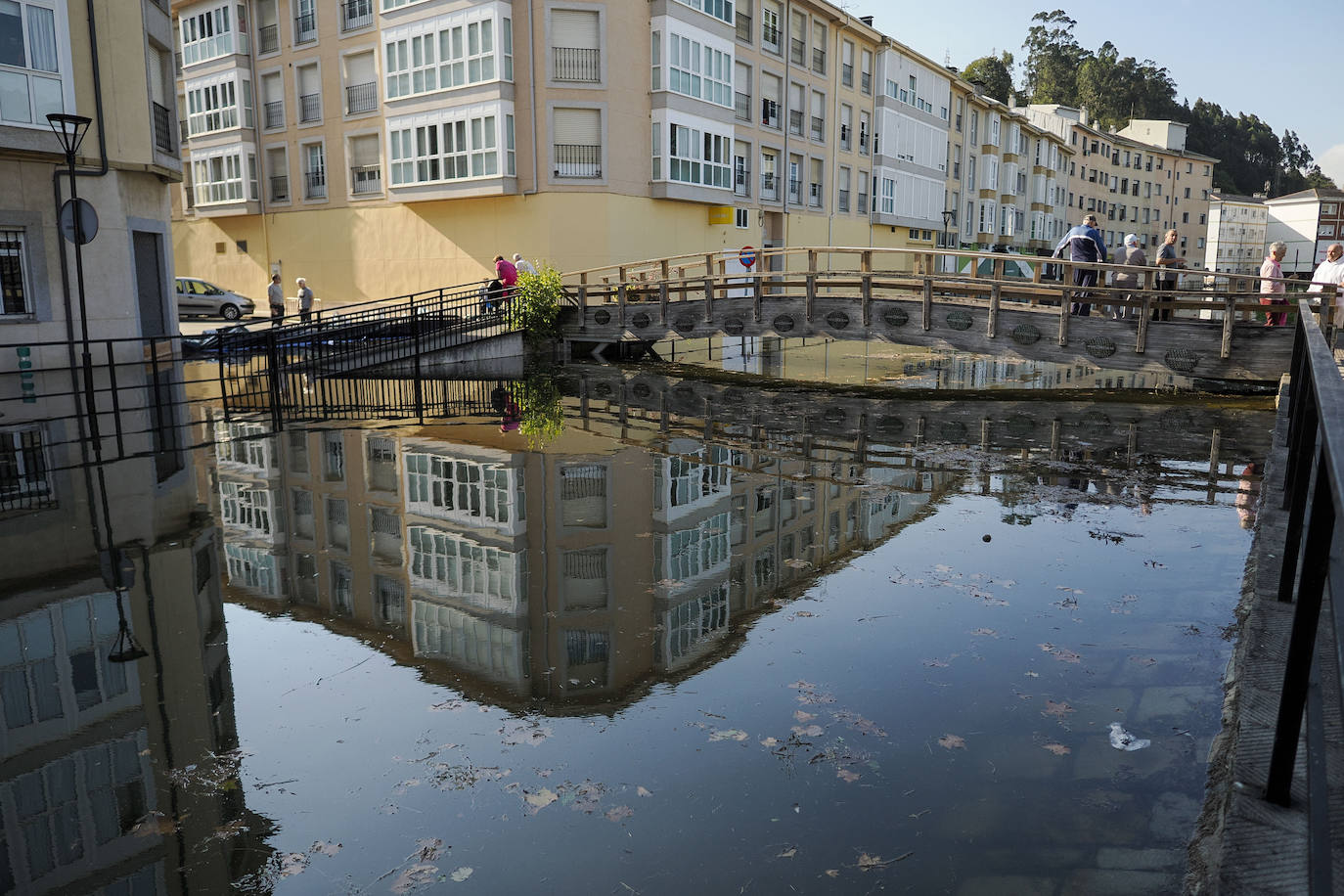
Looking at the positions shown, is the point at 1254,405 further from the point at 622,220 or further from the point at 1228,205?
the point at 1228,205

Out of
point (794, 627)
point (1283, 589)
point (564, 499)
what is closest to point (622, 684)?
point (794, 627)

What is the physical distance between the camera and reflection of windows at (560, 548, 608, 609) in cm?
636

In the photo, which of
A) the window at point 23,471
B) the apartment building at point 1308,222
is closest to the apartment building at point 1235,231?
the apartment building at point 1308,222

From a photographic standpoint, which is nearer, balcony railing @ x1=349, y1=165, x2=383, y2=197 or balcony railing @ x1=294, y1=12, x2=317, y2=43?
balcony railing @ x1=349, y1=165, x2=383, y2=197

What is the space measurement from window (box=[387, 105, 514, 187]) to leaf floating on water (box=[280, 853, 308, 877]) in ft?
93.2

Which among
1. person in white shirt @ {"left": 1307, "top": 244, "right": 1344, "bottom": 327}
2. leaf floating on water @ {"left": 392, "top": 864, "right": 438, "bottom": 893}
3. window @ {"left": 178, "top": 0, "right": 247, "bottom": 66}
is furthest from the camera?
window @ {"left": 178, "top": 0, "right": 247, "bottom": 66}

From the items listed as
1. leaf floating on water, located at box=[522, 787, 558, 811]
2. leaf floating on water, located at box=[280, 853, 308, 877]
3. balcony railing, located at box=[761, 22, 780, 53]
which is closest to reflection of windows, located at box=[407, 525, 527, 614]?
leaf floating on water, located at box=[522, 787, 558, 811]

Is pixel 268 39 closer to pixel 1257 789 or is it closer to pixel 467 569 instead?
pixel 467 569

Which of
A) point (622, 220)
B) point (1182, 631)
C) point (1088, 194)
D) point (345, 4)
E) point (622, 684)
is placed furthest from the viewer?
point (1088, 194)

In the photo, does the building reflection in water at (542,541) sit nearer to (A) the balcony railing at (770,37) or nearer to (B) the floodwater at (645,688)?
(B) the floodwater at (645,688)

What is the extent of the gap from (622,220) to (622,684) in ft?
88.9

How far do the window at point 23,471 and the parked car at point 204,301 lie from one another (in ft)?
74.8

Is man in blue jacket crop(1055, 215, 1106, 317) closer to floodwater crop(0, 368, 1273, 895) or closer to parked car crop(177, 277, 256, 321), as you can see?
floodwater crop(0, 368, 1273, 895)

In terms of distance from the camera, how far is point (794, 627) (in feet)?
19.6
